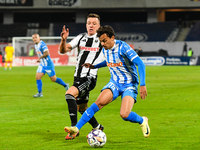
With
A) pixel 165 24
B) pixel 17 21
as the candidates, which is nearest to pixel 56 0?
pixel 17 21

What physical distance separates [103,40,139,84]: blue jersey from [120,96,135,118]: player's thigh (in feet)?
1.02

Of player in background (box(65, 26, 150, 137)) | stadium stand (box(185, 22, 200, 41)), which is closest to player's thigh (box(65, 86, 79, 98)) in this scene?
player in background (box(65, 26, 150, 137))

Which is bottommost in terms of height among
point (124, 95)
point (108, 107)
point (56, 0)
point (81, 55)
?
point (108, 107)

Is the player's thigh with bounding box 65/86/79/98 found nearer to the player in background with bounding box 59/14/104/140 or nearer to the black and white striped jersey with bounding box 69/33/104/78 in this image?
the player in background with bounding box 59/14/104/140

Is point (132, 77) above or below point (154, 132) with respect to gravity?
above

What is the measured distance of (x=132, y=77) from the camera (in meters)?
5.77

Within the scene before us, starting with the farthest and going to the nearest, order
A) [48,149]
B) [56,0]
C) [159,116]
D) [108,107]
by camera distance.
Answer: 1. [56,0]
2. [108,107]
3. [159,116]
4. [48,149]

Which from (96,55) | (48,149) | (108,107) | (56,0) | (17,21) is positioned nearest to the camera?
(48,149)

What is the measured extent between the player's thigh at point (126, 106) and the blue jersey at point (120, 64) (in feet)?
1.02

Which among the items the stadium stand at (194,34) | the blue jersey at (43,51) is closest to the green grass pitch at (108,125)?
the blue jersey at (43,51)

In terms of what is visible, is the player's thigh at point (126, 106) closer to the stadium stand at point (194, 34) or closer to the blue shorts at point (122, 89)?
the blue shorts at point (122, 89)

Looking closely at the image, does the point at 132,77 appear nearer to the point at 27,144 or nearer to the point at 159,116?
the point at 27,144

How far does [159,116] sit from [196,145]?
2762mm

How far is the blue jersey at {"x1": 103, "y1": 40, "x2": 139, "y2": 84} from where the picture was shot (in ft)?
18.5
